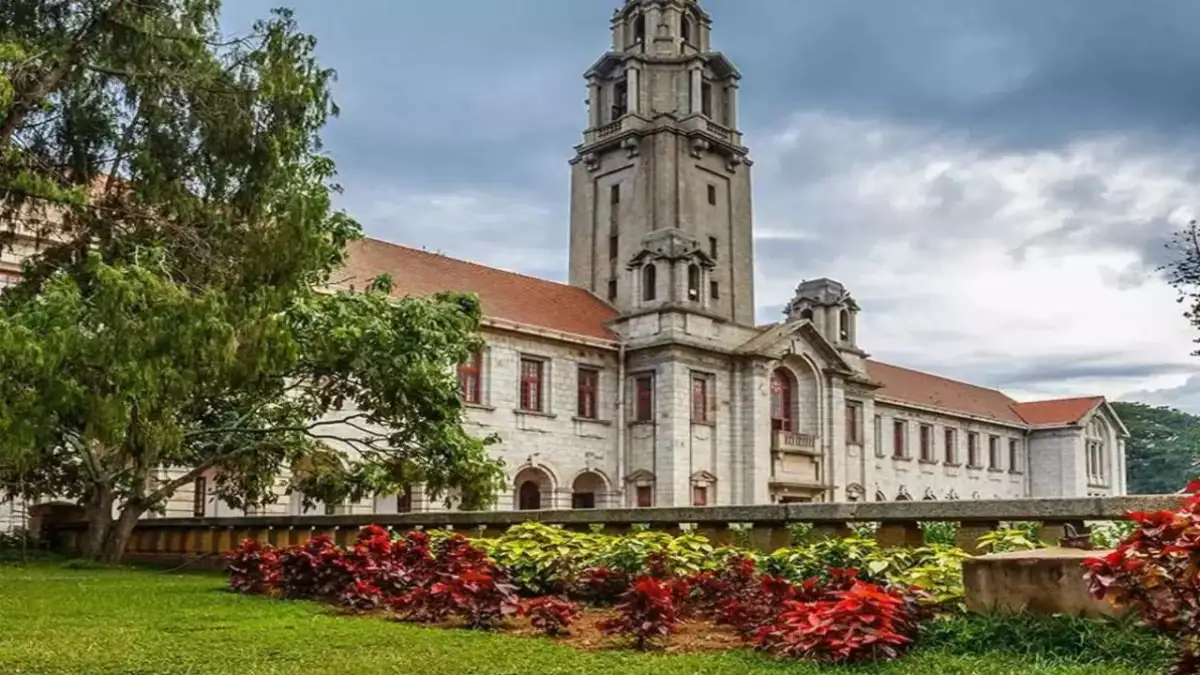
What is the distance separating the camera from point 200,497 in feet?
92.0

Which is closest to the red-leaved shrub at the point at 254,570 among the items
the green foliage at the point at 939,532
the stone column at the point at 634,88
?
the green foliage at the point at 939,532

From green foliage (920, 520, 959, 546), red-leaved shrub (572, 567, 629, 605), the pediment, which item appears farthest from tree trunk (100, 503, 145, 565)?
the pediment

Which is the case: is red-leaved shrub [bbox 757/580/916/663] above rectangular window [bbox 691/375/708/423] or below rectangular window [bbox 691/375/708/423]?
below

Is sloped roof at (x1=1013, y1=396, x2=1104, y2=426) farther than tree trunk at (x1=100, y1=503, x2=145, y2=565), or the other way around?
sloped roof at (x1=1013, y1=396, x2=1104, y2=426)

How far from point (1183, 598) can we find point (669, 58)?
38434 mm

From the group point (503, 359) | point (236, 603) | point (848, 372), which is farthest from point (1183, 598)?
point (848, 372)

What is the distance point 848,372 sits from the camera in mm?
40844

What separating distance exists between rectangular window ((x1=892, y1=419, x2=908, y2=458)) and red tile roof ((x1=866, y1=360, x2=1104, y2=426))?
1.05 m

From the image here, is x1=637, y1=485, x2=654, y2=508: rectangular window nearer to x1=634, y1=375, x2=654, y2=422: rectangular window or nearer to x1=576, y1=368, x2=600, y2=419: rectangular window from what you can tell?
x1=634, y1=375, x2=654, y2=422: rectangular window

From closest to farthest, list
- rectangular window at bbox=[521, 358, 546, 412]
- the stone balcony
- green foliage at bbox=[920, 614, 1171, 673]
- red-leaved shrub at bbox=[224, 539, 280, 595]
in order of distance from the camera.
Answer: green foliage at bbox=[920, 614, 1171, 673]
red-leaved shrub at bbox=[224, 539, 280, 595]
rectangular window at bbox=[521, 358, 546, 412]
the stone balcony

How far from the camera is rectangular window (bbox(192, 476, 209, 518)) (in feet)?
91.9

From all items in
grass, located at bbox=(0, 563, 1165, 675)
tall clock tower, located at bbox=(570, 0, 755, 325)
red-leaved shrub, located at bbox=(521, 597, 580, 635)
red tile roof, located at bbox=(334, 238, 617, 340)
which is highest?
tall clock tower, located at bbox=(570, 0, 755, 325)

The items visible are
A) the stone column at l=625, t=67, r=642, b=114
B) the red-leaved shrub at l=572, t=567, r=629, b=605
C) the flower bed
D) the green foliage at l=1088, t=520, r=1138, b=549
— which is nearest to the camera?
the flower bed

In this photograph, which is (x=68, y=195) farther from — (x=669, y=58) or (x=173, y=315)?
Result: (x=669, y=58)
